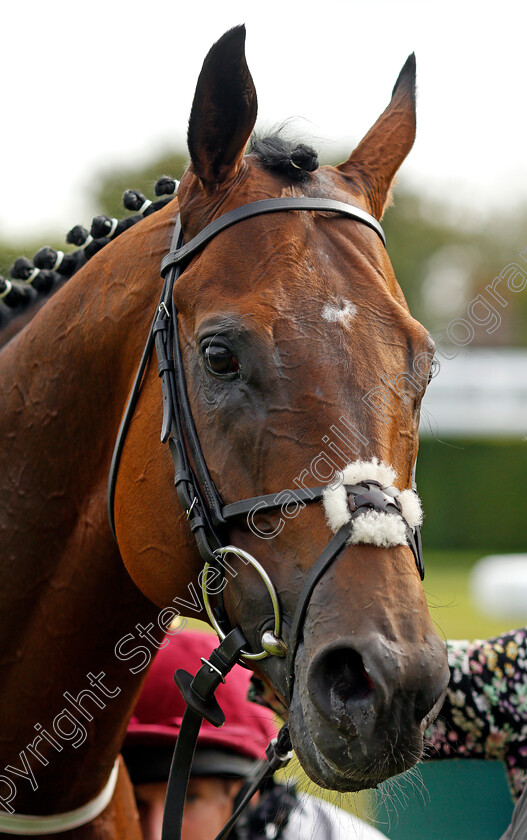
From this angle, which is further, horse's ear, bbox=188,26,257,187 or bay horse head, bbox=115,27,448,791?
horse's ear, bbox=188,26,257,187

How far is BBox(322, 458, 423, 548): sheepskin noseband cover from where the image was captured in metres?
1.67

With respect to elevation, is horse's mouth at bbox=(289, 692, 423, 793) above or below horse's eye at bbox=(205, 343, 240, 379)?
below

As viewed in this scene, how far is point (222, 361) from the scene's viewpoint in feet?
6.23

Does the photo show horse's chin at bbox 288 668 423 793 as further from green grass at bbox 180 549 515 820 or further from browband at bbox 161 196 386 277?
green grass at bbox 180 549 515 820

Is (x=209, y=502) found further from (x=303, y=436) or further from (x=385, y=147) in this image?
(x=385, y=147)

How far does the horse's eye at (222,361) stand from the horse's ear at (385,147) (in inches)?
29.7

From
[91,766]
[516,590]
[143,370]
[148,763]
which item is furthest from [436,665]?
[516,590]

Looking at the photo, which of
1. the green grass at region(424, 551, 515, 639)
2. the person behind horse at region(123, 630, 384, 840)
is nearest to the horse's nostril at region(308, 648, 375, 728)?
the person behind horse at region(123, 630, 384, 840)

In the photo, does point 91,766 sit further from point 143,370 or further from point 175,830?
point 143,370

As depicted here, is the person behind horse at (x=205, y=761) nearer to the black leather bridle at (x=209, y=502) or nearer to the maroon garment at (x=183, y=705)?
the maroon garment at (x=183, y=705)

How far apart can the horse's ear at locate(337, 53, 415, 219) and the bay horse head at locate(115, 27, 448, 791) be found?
10cm

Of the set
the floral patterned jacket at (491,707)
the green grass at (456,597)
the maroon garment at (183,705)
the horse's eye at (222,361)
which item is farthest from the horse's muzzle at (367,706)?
the green grass at (456,597)

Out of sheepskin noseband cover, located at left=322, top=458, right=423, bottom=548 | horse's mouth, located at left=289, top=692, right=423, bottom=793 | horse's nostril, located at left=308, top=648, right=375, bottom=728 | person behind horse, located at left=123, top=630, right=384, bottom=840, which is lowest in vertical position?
person behind horse, located at left=123, top=630, right=384, bottom=840

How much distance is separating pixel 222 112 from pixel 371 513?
3.61ft
